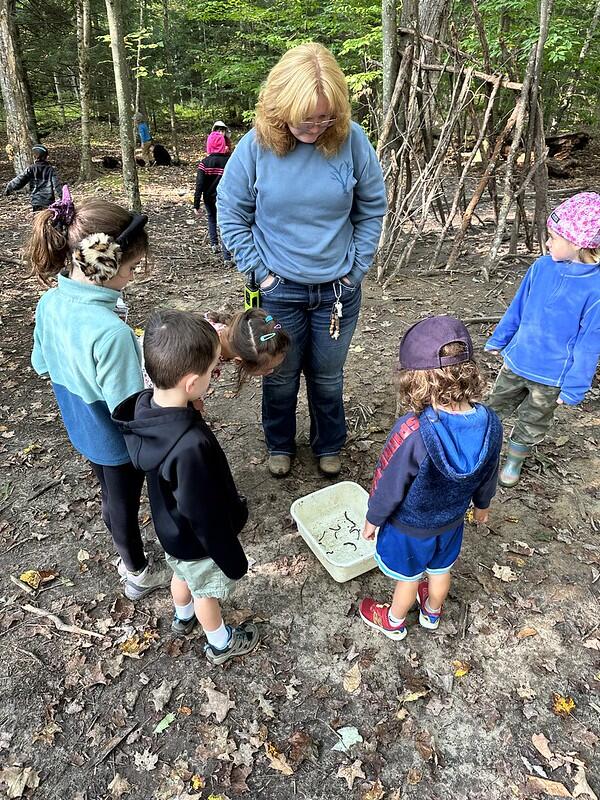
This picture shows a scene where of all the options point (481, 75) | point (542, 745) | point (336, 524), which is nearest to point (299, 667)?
point (336, 524)

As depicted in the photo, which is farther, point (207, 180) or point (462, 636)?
point (207, 180)

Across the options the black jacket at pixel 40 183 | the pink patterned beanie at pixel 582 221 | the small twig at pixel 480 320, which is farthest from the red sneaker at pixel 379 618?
the black jacket at pixel 40 183

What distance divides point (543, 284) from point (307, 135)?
1455mm

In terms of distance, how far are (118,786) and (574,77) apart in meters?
16.7

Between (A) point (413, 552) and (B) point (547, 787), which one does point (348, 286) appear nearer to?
(A) point (413, 552)

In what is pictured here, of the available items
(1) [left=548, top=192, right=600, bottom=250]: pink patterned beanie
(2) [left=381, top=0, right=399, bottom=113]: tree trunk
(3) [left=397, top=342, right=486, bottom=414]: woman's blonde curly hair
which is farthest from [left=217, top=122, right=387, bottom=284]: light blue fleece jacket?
(2) [left=381, top=0, right=399, bottom=113]: tree trunk

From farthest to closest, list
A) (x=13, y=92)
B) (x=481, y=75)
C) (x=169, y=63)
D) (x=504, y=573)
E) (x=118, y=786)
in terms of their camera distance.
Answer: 1. (x=169, y=63)
2. (x=13, y=92)
3. (x=481, y=75)
4. (x=504, y=573)
5. (x=118, y=786)

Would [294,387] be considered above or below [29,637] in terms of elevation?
above

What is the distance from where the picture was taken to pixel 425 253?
694 centimetres

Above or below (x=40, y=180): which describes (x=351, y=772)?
below

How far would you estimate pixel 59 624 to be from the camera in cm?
250

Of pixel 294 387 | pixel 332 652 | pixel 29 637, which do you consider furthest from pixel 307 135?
pixel 29 637

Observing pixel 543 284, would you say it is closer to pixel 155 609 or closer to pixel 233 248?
pixel 233 248

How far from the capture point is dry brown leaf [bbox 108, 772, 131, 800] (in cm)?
193
